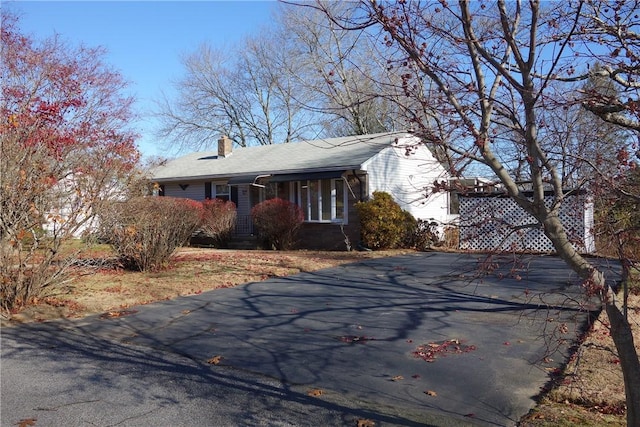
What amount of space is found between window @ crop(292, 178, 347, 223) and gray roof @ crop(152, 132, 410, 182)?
0.81m

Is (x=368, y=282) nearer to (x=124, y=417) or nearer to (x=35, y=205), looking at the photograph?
(x=35, y=205)

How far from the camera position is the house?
63.6ft

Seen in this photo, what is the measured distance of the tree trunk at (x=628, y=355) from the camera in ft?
11.0

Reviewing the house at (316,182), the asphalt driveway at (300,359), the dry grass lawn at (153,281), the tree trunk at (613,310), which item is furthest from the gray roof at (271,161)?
the tree trunk at (613,310)

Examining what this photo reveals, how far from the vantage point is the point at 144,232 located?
1236 centimetres

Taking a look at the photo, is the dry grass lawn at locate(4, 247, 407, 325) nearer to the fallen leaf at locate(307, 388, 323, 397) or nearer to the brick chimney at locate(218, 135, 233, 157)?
the fallen leaf at locate(307, 388, 323, 397)

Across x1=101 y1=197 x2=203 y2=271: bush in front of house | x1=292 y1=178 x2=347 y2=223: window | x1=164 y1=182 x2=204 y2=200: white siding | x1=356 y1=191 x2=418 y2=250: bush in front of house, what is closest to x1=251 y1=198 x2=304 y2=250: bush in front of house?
x1=292 y1=178 x2=347 y2=223: window

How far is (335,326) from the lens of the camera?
291 inches

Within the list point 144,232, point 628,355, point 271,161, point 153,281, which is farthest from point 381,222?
point 628,355

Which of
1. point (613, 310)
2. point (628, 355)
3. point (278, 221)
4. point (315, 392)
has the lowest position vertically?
point (315, 392)

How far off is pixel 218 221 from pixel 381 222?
675 centimetres

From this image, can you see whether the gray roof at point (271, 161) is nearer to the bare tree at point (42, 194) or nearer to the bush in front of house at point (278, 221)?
the bush in front of house at point (278, 221)

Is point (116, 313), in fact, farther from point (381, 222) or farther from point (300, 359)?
point (381, 222)

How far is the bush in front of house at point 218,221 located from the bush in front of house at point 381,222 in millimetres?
5644
